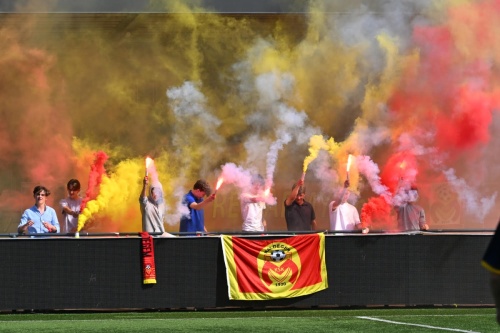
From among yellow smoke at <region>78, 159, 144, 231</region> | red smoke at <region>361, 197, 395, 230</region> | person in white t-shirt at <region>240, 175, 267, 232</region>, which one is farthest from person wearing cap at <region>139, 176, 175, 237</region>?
yellow smoke at <region>78, 159, 144, 231</region>

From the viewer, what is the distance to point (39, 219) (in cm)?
1455

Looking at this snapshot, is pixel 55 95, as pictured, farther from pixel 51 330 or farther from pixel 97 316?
pixel 51 330

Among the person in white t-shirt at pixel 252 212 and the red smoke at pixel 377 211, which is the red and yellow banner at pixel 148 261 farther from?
the red smoke at pixel 377 211

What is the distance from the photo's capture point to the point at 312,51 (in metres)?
23.9

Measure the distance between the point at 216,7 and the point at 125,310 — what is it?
39.0 ft

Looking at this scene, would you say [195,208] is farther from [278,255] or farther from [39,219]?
[39,219]

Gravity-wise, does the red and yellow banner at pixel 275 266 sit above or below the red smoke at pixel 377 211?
below

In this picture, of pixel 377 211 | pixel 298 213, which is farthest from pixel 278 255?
pixel 377 211

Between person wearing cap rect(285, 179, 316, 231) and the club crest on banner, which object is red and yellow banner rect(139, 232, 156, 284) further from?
person wearing cap rect(285, 179, 316, 231)

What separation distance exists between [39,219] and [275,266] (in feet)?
10.6

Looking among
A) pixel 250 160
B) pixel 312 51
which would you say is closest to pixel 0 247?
pixel 250 160

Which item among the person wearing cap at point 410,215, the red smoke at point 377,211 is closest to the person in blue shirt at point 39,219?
the person wearing cap at point 410,215

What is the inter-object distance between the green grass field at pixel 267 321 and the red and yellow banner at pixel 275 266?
12.8 inches

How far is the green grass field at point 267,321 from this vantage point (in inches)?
438
